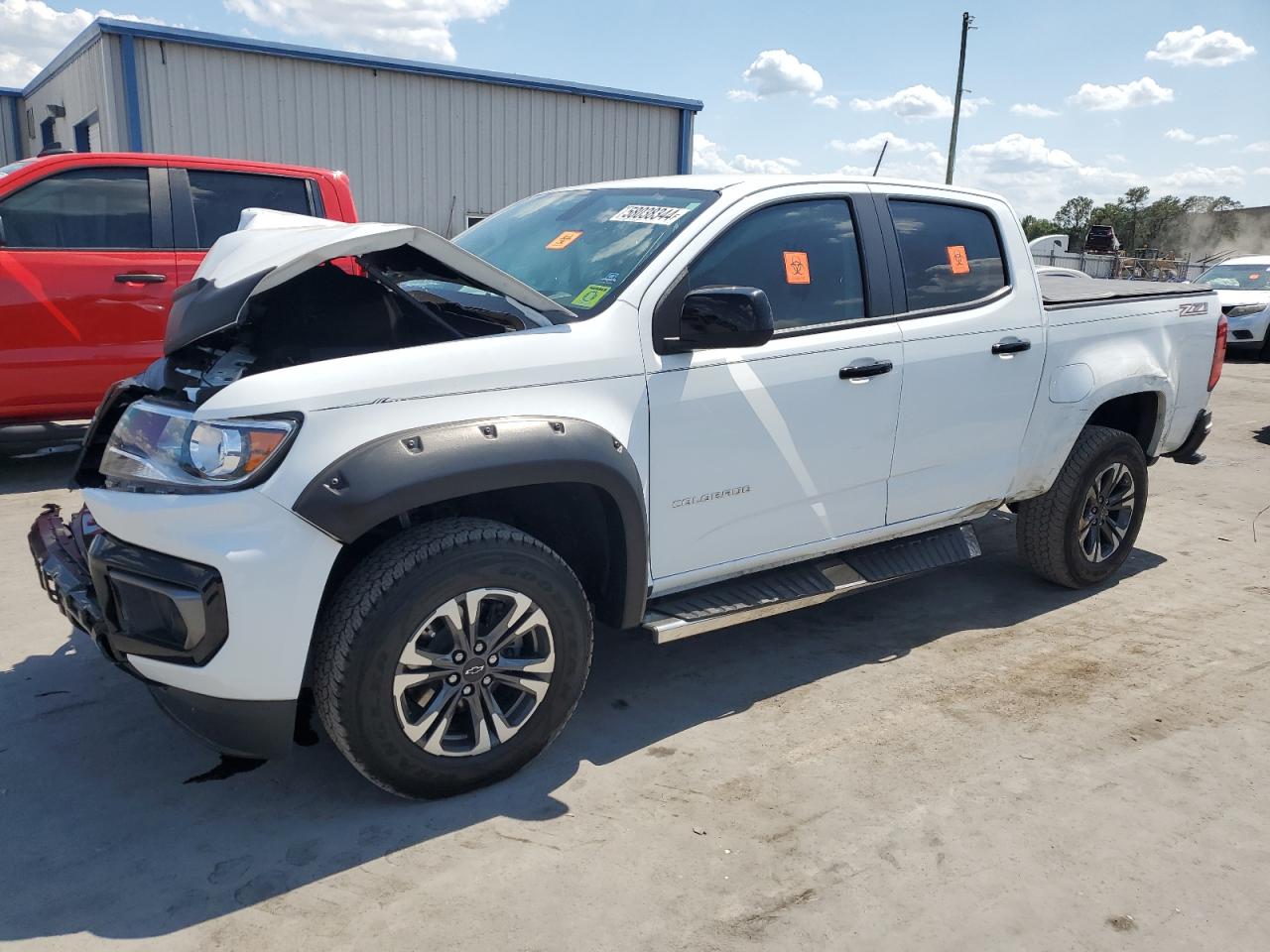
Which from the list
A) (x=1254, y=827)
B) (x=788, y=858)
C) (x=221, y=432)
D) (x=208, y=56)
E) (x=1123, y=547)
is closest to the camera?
(x=221, y=432)

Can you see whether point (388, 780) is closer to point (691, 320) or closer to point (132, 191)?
point (691, 320)

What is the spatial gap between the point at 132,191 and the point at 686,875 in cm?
574

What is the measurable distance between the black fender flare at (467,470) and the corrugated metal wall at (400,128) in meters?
12.8

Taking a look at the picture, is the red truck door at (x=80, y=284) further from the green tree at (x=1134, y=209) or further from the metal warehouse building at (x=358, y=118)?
the green tree at (x=1134, y=209)

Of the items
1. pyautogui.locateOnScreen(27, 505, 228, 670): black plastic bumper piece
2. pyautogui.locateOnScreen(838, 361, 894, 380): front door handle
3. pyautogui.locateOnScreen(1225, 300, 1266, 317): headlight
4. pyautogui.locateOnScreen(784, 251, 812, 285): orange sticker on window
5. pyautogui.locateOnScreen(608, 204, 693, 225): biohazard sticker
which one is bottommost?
pyautogui.locateOnScreen(27, 505, 228, 670): black plastic bumper piece

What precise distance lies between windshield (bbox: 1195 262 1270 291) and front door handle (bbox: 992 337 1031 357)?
44.2 ft

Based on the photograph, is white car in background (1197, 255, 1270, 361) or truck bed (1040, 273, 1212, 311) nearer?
truck bed (1040, 273, 1212, 311)

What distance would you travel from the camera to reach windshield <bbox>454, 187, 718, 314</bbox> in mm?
3344

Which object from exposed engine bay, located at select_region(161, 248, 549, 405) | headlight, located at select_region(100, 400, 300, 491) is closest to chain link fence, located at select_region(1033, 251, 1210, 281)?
exposed engine bay, located at select_region(161, 248, 549, 405)

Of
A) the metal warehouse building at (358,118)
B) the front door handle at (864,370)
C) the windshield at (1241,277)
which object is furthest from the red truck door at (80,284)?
the windshield at (1241,277)

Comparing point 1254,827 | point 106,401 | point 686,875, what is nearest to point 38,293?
point 106,401

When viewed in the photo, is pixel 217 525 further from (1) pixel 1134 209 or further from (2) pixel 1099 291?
(1) pixel 1134 209

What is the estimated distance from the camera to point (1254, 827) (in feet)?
9.70

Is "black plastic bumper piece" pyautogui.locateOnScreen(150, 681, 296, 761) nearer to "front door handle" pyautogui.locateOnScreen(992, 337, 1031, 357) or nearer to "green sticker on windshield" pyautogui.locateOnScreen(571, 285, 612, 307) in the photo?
"green sticker on windshield" pyautogui.locateOnScreen(571, 285, 612, 307)
